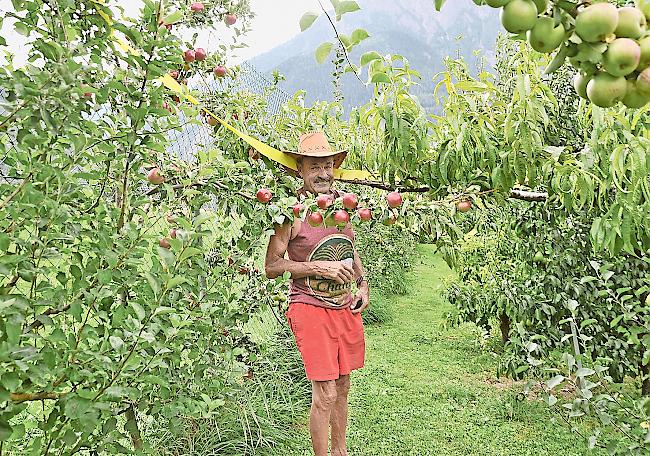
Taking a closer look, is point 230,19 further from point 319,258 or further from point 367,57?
point 367,57

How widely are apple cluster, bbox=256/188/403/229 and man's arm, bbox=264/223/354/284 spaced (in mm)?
604

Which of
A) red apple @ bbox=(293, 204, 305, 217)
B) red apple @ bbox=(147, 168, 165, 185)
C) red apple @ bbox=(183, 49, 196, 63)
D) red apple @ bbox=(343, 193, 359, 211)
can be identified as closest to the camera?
red apple @ bbox=(147, 168, 165, 185)

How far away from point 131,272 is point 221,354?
575 mm

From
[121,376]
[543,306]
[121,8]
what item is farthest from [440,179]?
[543,306]

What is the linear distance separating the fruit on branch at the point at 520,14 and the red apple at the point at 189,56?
193 cm

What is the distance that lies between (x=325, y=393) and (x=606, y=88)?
99.5 inches

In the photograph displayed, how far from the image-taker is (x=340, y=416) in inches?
123

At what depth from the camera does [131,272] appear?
133cm

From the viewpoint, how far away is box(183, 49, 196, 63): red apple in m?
2.32

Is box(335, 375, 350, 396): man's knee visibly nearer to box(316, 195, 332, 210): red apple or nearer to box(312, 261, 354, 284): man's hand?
box(312, 261, 354, 284): man's hand

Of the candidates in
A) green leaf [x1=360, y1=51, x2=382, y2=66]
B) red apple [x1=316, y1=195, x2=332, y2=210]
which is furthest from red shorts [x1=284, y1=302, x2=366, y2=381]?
green leaf [x1=360, y1=51, x2=382, y2=66]

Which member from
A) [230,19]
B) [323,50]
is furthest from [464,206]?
[230,19]

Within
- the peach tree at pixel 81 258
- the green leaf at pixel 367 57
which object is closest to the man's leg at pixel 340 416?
the peach tree at pixel 81 258

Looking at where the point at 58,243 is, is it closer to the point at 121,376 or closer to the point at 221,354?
the point at 121,376
